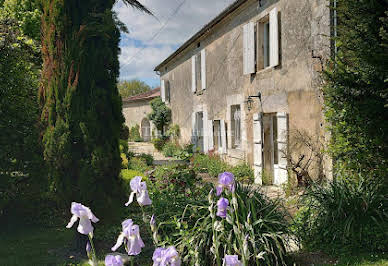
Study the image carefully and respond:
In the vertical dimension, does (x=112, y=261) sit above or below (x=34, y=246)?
above

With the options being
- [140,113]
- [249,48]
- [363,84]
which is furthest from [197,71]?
[140,113]

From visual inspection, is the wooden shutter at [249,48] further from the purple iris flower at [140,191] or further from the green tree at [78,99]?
the purple iris flower at [140,191]

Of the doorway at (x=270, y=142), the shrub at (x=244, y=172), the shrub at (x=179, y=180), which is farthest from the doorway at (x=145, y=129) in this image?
the shrub at (x=179, y=180)

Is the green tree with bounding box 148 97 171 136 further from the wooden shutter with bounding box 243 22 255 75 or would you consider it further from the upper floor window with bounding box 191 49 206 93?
the wooden shutter with bounding box 243 22 255 75

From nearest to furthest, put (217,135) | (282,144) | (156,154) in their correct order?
(282,144)
(217,135)
(156,154)

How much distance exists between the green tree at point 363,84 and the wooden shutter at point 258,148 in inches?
145

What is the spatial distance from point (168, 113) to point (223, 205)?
1723 cm

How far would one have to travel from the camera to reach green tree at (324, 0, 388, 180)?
435 cm

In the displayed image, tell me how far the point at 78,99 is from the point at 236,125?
23.2 ft

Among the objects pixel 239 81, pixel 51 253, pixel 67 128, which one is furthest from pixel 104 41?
pixel 239 81

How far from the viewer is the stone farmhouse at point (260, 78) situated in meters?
7.14

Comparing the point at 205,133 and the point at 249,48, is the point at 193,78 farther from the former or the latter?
the point at 249,48

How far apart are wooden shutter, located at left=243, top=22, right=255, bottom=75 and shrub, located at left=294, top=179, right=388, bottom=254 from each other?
542cm

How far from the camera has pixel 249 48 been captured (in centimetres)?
938
